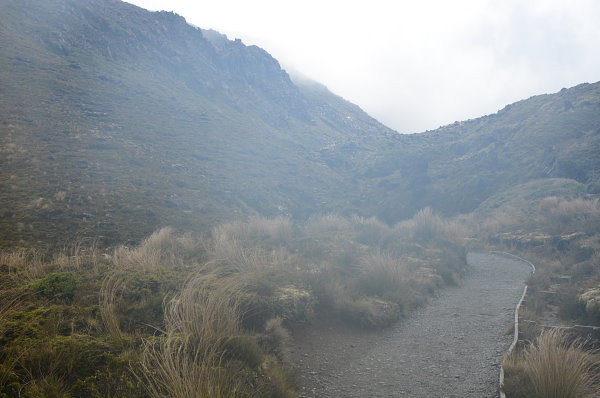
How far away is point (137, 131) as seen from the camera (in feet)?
101

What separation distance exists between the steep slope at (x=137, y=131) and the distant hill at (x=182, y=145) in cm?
15

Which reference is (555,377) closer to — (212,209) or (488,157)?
(212,209)

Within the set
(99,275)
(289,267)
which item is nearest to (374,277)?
(289,267)

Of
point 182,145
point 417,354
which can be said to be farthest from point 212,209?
point 417,354

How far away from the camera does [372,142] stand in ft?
172

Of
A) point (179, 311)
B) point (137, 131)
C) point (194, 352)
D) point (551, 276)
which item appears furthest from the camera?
point (137, 131)

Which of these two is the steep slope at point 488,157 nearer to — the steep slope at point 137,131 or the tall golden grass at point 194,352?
the steep slope at point 137,131

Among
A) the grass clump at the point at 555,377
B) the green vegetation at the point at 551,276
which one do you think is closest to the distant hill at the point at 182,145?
the green vegetation at the point at 551,276

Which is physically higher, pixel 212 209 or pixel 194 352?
pixel 194 352

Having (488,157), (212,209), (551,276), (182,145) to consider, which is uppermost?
(488,157)

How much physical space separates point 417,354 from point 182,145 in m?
32.1

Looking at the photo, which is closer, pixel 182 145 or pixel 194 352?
pixel 194 352

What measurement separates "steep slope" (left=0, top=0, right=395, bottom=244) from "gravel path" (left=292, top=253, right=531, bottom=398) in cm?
1013

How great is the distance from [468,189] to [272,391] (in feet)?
120
